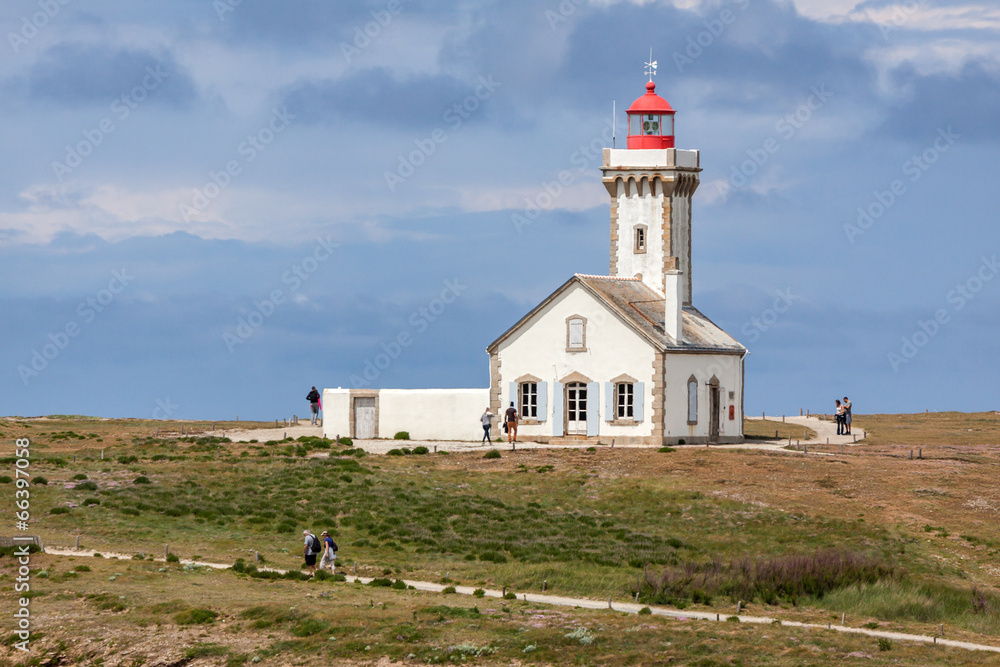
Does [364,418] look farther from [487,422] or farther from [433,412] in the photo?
[487,422]

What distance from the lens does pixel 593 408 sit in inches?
2005

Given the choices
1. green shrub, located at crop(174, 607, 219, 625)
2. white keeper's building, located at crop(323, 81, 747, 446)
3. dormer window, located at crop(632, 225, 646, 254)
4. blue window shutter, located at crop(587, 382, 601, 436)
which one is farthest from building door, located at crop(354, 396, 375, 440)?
green shrub, located at crop(174, 607, 219, 625)

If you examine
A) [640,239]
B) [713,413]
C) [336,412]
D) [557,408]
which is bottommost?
[336,412]

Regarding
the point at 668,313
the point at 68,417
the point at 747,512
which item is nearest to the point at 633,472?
the point at 747,512

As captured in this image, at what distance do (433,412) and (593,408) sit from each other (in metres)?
6.94

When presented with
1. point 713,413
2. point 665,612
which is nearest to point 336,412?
point 713,413

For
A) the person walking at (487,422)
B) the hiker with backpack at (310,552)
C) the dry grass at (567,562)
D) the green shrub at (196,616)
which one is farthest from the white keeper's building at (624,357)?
the green shrub at (196,616)

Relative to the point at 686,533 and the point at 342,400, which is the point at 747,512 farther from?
the point at 342,400

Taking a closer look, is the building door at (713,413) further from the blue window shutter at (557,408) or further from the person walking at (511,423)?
the person walking at (511,423)

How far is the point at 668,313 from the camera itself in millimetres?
51219

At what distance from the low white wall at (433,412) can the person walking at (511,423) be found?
1764 mm

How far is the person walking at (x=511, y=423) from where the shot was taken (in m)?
51.0

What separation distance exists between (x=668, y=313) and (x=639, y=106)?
9963 millimetres

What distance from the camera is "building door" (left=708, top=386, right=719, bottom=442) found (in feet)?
172
